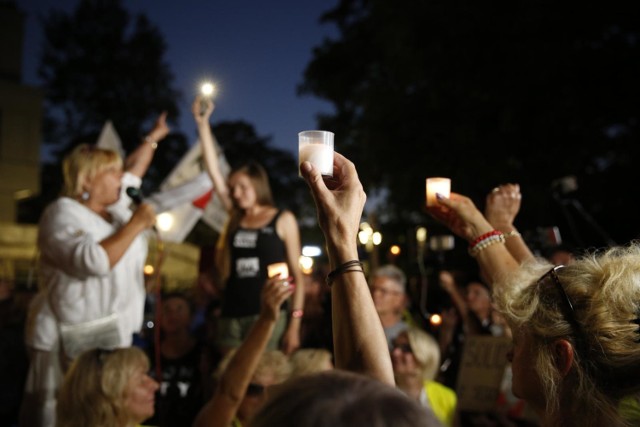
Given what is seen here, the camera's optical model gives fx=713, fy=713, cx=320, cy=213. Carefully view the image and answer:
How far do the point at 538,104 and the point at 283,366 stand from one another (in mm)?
11556

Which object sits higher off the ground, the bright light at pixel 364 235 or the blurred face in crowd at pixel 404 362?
the bright light at pixel 364 235

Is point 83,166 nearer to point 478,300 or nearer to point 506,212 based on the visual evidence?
point 506,212

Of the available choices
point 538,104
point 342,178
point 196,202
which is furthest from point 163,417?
point 538,104

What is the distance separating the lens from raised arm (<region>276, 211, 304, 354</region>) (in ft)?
16.8

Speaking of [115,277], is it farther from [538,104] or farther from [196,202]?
[538,104]

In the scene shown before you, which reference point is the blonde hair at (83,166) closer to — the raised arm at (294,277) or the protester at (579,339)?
the raised arm at (294,277)

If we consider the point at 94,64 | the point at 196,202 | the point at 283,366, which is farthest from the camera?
the point at 94,64


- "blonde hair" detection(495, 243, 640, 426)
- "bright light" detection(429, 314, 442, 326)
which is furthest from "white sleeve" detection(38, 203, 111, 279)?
"bright light" detection(429, 314, 442, 326)

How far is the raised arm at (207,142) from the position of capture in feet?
18.0

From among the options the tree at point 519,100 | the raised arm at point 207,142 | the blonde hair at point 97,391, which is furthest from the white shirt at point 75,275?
the tree at point 519,100

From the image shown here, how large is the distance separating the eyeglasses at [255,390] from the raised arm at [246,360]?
603mm

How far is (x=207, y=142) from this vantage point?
5770 mm

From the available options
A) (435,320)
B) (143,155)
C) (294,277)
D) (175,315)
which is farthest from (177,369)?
(435,320)

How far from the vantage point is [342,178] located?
1.92 meters
